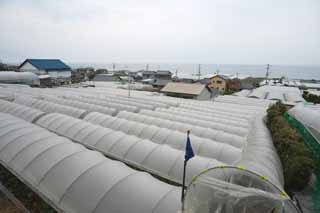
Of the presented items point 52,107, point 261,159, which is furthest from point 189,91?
point 261,159

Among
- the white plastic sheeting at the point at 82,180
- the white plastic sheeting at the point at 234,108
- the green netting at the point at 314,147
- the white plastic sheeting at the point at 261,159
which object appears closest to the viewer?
the white plastic sheeting at the point at 82,180

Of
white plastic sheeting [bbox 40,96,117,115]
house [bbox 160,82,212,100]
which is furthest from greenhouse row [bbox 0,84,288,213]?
house [bbox 160,82,212,100]

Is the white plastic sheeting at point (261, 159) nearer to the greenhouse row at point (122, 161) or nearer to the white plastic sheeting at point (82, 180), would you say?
the greenhouse row at point (122, 161)

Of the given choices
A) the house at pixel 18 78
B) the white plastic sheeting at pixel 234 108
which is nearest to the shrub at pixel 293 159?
the white plastic sheeting at pixel 234 108

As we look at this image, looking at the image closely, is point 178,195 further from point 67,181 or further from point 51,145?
point 51,145

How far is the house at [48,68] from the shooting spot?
45156 mm

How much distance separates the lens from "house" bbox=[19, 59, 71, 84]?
45156mm

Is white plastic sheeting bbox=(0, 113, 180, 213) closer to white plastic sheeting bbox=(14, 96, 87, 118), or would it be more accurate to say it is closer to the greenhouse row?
the greenhouse row

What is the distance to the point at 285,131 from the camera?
9.12 m

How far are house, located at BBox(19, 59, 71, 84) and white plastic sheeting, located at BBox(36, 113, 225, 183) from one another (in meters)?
39.2

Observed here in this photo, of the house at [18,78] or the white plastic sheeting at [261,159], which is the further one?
the house at [18,78]

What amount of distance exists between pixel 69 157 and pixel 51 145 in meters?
1.17

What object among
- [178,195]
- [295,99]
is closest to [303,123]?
[178,195]

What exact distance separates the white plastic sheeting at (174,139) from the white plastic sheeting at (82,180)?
3.64 m
